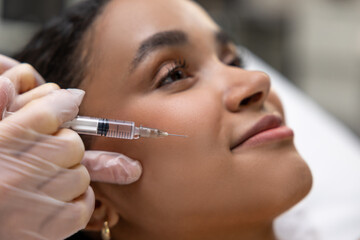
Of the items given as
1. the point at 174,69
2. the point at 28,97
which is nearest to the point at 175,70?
the point at 174,69

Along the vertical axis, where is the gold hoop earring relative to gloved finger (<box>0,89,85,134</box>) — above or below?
below

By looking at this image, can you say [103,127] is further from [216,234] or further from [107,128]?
[216,234]

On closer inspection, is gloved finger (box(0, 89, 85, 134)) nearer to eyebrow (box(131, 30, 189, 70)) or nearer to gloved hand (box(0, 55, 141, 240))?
gloved hand (box(0, 55, 141, 240))

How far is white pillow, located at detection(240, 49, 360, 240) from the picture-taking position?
1.59 metres

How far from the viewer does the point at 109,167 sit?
88 cm

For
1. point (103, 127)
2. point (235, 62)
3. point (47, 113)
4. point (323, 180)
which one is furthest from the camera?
point (323, 180)

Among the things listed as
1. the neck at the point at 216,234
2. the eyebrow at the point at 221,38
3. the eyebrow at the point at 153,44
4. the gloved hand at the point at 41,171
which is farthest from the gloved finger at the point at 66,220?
the eyebrow at the point at 221,38

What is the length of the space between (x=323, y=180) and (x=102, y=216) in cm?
117

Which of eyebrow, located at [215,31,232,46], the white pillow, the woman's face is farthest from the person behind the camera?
the white pillow

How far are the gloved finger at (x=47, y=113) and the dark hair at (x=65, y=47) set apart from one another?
269 millimetres

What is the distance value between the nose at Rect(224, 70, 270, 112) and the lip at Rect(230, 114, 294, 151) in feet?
0.17

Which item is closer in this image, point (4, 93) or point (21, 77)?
point (4, 93)

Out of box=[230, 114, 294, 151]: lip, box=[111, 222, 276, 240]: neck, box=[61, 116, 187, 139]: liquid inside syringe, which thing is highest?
box=[61, 116, 187, 139]: liquid inside syringe

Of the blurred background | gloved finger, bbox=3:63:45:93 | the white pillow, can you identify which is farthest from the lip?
the blurred background
